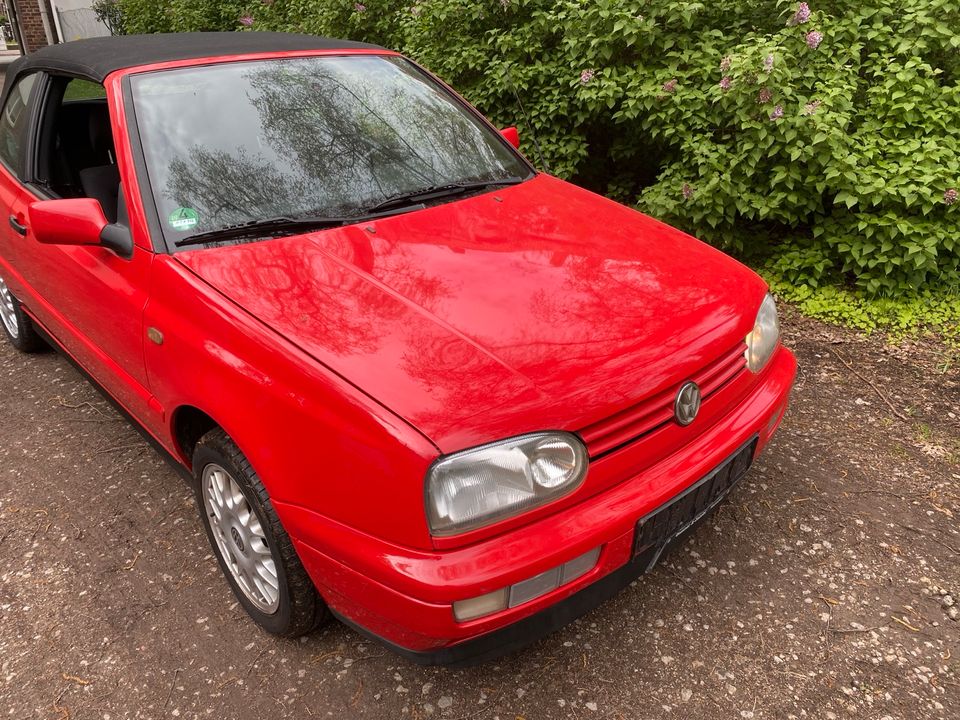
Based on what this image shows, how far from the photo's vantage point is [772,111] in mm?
3818

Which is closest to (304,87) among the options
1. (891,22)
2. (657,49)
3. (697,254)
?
(697,254)

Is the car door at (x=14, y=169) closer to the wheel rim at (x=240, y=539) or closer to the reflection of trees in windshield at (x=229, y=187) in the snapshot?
the reflection of trees in windshield at (x=229, y=187)

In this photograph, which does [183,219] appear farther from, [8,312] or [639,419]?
[8,312]

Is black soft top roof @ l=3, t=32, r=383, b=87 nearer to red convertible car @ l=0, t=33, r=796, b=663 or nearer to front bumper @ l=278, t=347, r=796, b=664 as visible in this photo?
red convertible car @ l=0, t=33, r=796, b=663

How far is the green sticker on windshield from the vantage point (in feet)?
7.32

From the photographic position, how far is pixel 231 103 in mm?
2529

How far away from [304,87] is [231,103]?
31 cm

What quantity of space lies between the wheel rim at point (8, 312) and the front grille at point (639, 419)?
3.49m

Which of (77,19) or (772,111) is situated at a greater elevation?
(77,19)

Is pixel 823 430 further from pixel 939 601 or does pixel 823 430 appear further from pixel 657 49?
pixel 657 49

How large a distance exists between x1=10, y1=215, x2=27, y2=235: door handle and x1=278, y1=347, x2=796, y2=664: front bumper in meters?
2.03

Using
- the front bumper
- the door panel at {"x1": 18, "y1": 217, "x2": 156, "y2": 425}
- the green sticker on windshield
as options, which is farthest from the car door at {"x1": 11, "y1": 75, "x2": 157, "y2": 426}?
the front bumper

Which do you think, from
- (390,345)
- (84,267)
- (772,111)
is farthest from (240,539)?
(772,111)

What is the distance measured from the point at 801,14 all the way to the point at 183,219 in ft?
11.1
